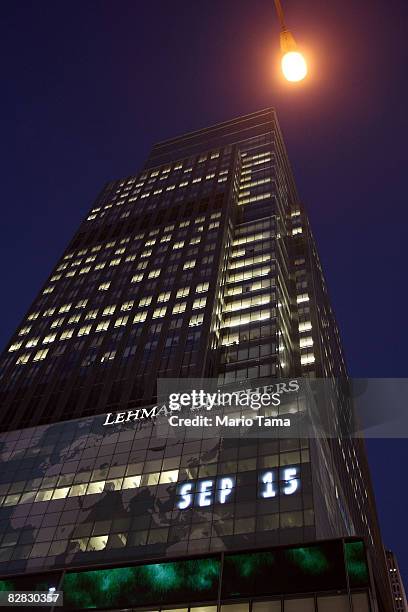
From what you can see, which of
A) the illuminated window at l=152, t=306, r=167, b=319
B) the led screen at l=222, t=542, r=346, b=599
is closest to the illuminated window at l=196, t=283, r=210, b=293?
the illuminated window at l=152, t=306, r=167, b=319

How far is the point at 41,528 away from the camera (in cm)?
5753

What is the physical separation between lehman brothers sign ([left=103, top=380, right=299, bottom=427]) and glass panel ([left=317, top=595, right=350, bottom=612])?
20.8 metres

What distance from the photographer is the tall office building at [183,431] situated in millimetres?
45594

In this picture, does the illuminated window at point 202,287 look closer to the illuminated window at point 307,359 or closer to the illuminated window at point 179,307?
the illuminated window at point 179,307

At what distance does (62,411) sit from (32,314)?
3284 cm

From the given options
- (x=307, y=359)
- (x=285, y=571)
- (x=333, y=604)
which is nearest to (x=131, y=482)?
(x=285, y=571)

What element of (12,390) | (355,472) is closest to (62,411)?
(12,390)

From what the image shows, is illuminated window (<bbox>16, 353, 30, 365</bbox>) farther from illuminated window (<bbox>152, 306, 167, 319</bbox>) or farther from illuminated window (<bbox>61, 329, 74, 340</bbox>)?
illuminated window (<bbox>152, 306, 167, 319</bbox>)

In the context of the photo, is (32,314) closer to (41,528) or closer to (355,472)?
(41,528)

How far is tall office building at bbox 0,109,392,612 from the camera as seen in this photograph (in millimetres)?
45594

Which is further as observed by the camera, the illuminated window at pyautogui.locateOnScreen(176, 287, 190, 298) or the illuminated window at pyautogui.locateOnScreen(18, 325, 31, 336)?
the illuminated window at pyautogui.locateOnScreen(18, 325, 31, 336)

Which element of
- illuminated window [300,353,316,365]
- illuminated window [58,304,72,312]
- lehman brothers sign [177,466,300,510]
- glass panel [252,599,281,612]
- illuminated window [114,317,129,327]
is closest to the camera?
glass panel [252,599,281,612]

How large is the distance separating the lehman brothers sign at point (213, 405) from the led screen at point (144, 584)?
18.3 meters

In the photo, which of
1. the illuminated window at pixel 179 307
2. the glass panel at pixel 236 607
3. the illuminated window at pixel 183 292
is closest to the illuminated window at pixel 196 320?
the illuminated window at pixel 179 307
